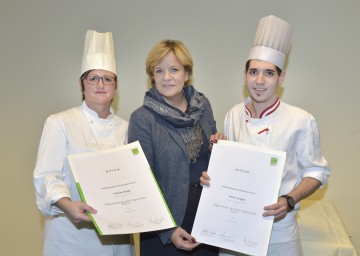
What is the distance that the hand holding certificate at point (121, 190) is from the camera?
154cm

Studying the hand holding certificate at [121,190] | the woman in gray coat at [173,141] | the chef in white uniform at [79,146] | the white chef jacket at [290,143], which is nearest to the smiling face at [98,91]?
the chef in white uniform at [79,146]

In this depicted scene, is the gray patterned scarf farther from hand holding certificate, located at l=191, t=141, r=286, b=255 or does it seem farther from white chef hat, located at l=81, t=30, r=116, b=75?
white chef hat, located at l=81, t=30, r=116, b=75

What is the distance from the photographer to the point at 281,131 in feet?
5.41

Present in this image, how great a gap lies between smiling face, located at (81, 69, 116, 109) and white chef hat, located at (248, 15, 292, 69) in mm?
663

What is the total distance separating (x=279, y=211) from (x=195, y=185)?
388mm

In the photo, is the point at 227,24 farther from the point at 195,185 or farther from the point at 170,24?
the point at 195,185

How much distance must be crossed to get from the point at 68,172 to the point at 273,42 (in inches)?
42.6

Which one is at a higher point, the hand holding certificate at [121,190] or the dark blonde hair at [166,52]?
the dark blonde hair at [166,52]

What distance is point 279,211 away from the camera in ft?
4.91

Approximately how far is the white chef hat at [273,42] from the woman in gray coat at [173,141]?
324 millimetres

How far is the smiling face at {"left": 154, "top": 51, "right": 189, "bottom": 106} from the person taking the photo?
5.54ft
